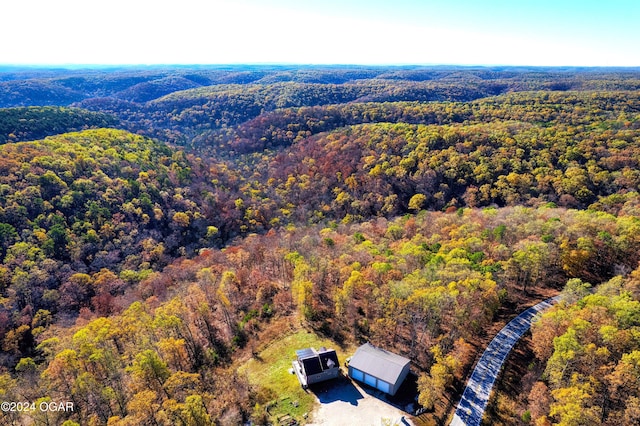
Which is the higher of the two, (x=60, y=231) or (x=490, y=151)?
(x=490, y=151)

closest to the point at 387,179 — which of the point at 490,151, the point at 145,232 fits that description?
the point at 490,151

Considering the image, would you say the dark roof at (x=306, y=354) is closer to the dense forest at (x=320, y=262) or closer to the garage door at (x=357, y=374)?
the garage door at (x=357, y=374)

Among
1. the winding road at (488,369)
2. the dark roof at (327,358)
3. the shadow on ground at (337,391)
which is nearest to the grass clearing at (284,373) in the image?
the shadow on ground at (337,391)

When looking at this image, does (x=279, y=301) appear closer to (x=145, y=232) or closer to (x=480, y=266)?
(x=480, y=266)

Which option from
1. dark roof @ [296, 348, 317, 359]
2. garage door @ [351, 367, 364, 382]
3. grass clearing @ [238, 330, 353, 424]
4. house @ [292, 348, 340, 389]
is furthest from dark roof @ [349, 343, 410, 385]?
dark roof @ [296, 348, 317, 359]

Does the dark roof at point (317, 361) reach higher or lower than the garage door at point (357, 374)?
higher

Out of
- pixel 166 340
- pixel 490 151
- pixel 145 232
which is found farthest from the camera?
pixel 490 151
